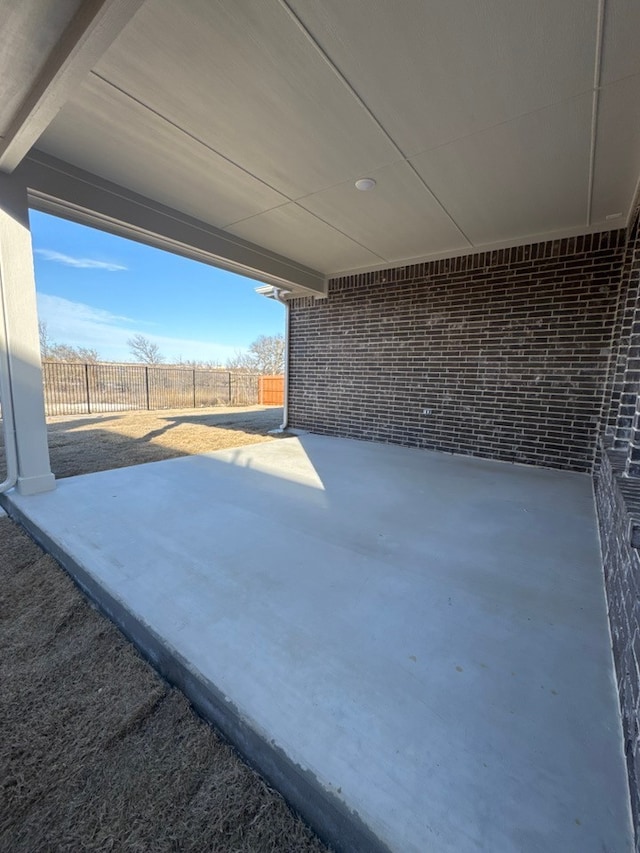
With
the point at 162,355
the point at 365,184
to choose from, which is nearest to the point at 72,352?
the point at 162,355

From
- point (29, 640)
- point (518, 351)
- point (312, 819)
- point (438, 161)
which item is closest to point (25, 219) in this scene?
point (29, 640)

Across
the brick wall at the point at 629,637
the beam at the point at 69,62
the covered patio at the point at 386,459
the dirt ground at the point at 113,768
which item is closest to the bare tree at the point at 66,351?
the covered patio at the point at 386,459

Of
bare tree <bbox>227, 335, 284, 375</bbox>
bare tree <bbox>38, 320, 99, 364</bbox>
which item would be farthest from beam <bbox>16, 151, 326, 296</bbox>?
bare tree <bbox>227, 335, 284, 375</bbox>

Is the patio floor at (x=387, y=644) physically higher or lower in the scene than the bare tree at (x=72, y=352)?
lower

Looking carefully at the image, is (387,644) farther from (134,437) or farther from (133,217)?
(134,437)

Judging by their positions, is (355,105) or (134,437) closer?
(355,105)

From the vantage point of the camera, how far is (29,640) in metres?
1.60

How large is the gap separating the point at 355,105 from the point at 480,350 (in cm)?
356

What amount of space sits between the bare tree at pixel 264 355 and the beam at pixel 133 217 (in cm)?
1789

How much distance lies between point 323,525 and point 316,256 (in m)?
4.28

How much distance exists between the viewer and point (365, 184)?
10.6 ft

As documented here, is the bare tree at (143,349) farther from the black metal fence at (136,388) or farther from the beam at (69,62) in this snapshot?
the beam at (69,62)

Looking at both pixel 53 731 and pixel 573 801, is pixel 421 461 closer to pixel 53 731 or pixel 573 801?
pixel 573 801

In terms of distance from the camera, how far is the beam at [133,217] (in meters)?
3.03
